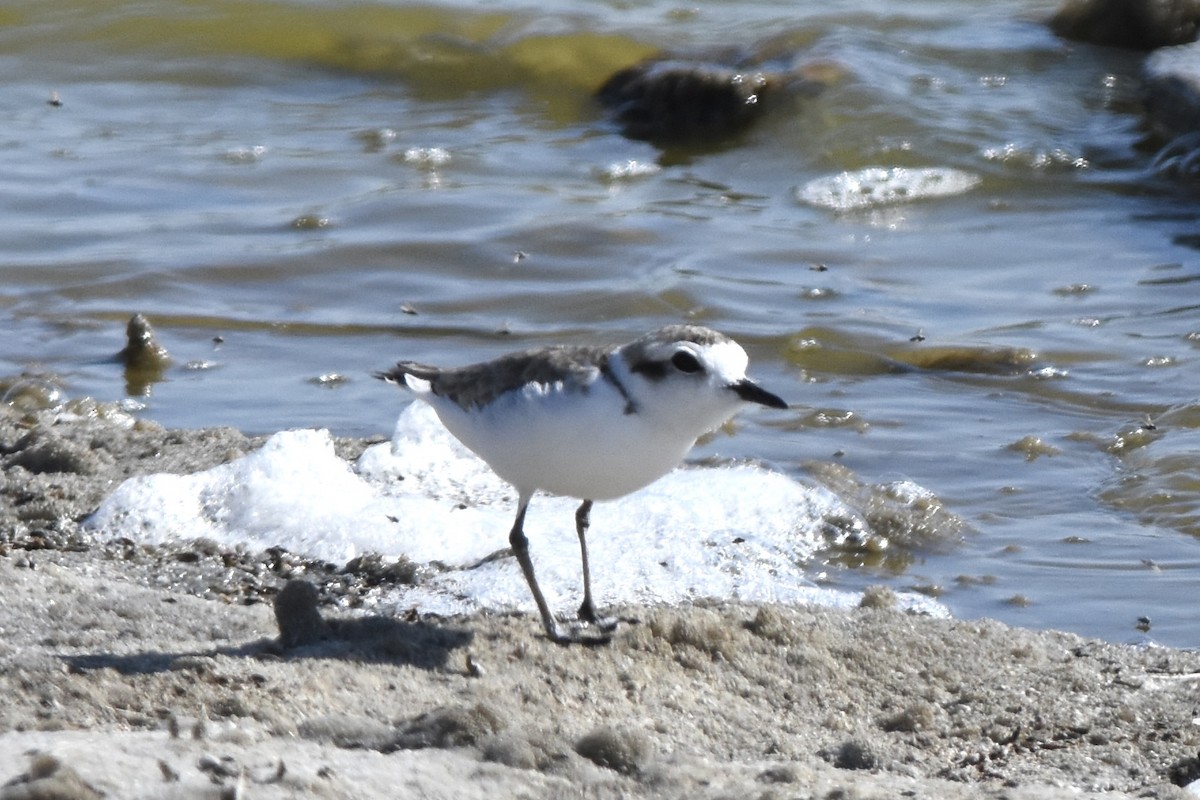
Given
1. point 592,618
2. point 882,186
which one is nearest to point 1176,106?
point 882,186

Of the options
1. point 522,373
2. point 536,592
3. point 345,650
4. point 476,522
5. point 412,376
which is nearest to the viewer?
point 345,650

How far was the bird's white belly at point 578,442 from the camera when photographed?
12.5 feet

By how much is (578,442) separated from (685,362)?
34 cm

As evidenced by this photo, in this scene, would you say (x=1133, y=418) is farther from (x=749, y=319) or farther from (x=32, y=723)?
(x=32, y=723)

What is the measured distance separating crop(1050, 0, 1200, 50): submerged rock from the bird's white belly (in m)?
10.3

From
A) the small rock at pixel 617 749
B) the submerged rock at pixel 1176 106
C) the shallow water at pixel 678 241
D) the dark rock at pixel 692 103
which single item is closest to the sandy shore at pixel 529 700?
the small rock at pixel 617 749

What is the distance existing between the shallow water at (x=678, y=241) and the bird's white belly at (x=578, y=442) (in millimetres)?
1350

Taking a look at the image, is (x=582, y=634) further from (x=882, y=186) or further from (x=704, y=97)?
(x=704, y=97)

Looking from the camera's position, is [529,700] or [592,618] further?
[592,618]

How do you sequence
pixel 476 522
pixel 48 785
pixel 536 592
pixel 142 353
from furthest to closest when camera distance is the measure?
pixel 142 353 → pixel 476 522 → pixel 536 592 → pixel 48 785

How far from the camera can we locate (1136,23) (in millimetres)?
12797

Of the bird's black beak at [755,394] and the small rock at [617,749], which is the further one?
the bird's black beak at [755,394]

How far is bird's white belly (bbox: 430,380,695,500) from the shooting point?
379 cm

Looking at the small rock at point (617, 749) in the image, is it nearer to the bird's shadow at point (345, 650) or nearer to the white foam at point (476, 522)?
the bird's shadow at point (345, 650)
